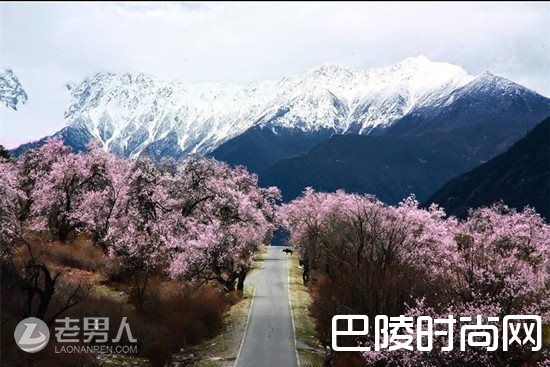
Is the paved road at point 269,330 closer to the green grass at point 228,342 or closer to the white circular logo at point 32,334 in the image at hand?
the green grass at point 228,342

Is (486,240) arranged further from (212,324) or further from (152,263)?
(152,263)

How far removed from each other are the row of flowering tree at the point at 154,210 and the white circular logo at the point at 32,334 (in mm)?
15920

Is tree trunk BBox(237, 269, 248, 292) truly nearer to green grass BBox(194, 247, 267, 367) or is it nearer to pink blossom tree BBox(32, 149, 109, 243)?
green grass BBox(194, 247, 267, 367)

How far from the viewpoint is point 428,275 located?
44562mm

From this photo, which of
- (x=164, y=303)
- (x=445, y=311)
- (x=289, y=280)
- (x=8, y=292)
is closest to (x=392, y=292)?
(x=445, y=311)

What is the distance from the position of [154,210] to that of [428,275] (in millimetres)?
25764

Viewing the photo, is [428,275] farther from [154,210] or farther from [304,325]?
[154,210]

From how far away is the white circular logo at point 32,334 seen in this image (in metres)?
28.6

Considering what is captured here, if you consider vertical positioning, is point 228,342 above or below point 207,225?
below

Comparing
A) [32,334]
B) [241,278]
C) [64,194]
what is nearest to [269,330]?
[241,278]

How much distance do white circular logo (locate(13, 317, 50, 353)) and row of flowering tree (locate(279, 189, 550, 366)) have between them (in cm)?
1731

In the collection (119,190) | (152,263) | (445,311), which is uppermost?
(119,190)

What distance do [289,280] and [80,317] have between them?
4555 cm

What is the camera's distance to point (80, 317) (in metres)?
33.7
